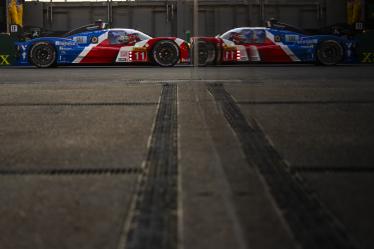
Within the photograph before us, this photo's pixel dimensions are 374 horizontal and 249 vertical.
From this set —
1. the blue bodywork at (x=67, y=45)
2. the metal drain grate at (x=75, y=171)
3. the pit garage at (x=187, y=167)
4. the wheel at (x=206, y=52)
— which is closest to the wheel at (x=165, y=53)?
the wheel at (x=206, y=52)

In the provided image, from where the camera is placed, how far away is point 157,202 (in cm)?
221

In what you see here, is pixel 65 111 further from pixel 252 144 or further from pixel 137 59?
pixel 137 59

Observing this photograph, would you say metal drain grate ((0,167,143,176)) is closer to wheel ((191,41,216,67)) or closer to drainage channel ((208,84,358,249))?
drainage channel ((208,84,358,249))

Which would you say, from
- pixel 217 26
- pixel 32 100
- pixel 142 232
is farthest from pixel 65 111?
Result: pixel 217 26

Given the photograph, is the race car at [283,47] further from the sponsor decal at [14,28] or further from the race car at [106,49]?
the sponsor decal at [14,28]

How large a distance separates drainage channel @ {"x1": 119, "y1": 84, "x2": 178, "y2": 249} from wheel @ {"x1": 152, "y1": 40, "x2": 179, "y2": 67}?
10.5 m

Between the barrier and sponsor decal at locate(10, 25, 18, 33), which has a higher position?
sponsor decal at locate(10, 25, 18, 33)

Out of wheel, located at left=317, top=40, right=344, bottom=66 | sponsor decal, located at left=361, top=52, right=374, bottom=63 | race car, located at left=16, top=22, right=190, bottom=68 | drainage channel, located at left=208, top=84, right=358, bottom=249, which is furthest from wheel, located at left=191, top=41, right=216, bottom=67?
drainage channel, located at left=208, top=84, right=358, bottom=249

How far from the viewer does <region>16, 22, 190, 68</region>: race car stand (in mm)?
14055

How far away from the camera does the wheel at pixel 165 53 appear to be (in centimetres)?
1405

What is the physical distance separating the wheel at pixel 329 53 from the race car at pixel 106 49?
3165mm

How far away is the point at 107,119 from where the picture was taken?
173 inches

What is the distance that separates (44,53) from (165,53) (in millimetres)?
2892

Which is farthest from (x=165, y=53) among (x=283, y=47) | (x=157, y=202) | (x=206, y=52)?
(x=157, y=202)
